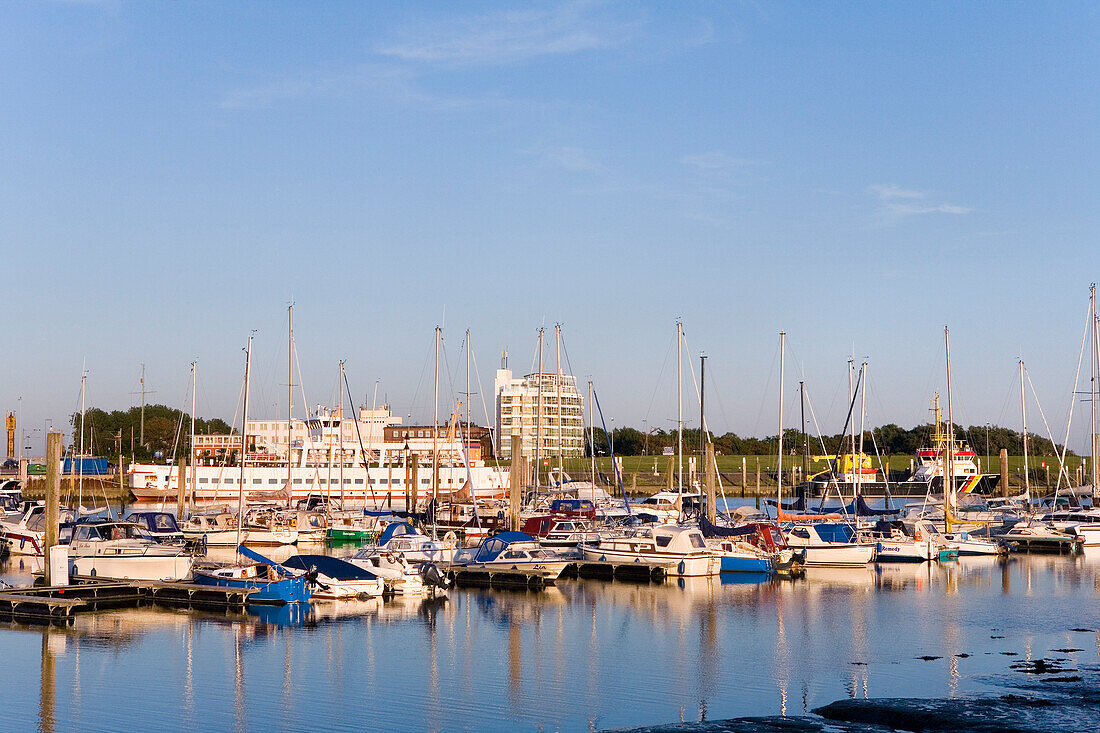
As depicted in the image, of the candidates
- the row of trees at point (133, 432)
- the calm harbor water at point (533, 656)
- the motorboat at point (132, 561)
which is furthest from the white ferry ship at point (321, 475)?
the calm harbor water at point (533, 656)

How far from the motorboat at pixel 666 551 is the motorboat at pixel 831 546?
273 inches

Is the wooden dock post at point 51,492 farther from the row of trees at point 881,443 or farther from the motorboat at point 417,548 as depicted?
→ the row of trees at point 881,443

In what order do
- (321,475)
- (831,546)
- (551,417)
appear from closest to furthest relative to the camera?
1. (831,546)
2. (321,475)
3. (551,417)

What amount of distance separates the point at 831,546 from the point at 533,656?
986 inches

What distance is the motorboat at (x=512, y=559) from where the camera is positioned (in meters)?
43.2

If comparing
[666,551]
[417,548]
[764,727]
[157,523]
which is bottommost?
[764,727]

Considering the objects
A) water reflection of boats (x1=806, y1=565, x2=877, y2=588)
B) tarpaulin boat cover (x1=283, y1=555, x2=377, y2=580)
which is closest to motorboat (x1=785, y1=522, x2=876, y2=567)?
water reflection of boats (x1=806, y1=565, x2=877, y2=588)

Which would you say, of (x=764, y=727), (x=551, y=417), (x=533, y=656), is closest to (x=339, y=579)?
(x=533, y=656)

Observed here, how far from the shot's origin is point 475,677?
26.5 m

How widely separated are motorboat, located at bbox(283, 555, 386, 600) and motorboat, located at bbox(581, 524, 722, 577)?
434 inches

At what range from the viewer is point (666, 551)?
45.4 meters

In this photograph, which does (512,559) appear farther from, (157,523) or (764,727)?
(764,727)

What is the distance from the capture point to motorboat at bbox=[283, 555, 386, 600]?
3788 centimetres

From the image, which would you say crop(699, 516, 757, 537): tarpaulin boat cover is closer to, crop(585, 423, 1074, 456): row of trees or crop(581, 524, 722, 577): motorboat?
crop(581, 524, 722, 577): motorboat
